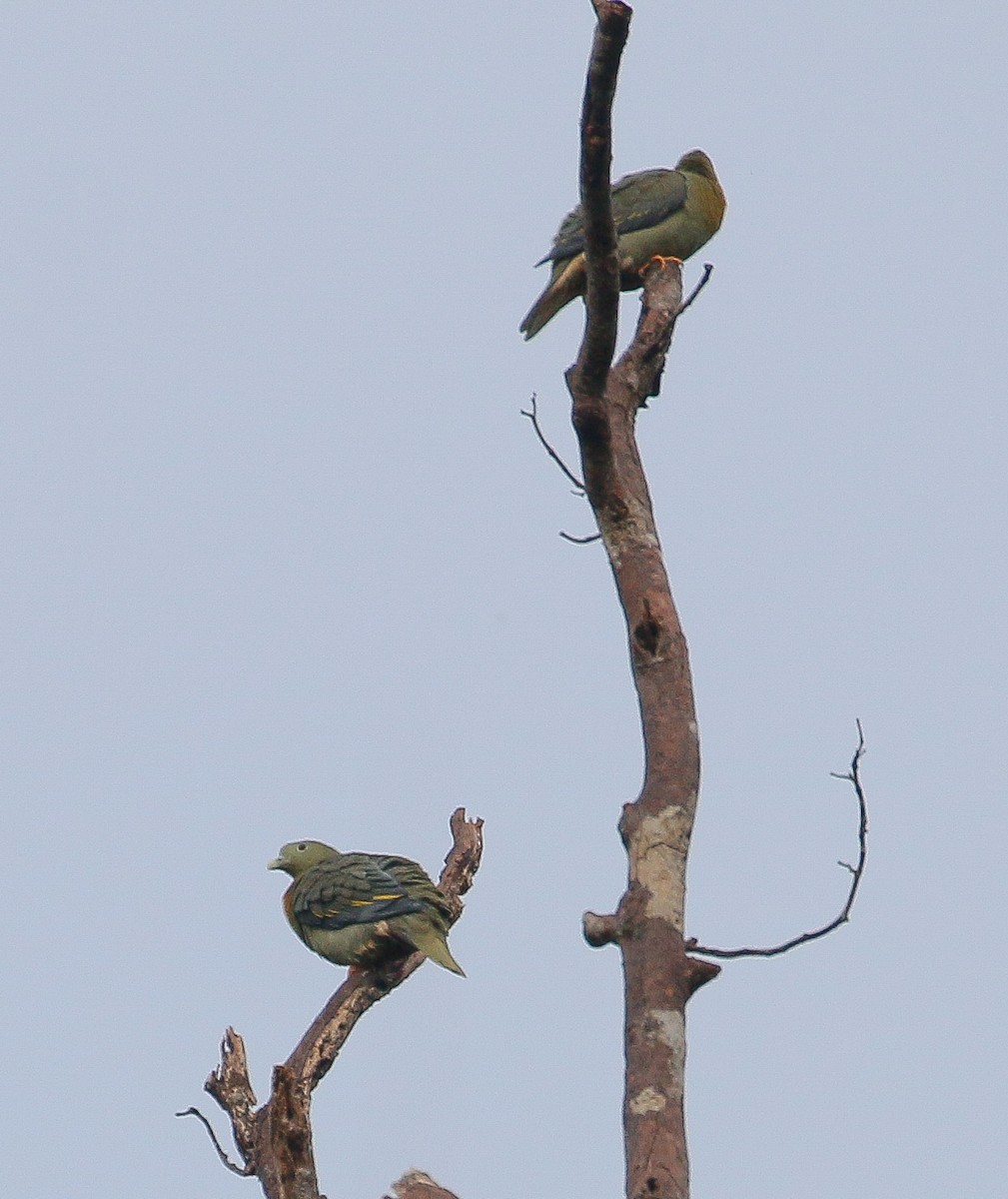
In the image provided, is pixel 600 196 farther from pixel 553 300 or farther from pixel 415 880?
pixel 415 880

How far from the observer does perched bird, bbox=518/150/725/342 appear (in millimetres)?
6398

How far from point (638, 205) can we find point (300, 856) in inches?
131

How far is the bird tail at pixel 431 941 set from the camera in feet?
20.5

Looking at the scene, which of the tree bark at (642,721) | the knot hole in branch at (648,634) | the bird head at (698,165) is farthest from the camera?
the bird head at (698,165)

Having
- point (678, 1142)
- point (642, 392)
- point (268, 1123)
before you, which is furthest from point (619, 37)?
point (268, 1123)

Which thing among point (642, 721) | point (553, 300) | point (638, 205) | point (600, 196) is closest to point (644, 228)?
point (638, 205)

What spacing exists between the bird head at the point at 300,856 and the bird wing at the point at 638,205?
9.50ft

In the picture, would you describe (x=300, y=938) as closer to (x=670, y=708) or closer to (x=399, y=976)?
(x=399, y=976)

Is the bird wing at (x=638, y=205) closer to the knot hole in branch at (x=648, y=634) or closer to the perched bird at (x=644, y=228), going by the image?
the perched bird at (x=644, y=228)

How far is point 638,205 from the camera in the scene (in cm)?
701

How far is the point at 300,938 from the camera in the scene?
716 cm

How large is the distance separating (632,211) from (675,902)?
4.60 metres

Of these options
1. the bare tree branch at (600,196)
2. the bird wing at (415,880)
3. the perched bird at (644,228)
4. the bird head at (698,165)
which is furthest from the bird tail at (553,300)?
the bare tree branch at (600,196)

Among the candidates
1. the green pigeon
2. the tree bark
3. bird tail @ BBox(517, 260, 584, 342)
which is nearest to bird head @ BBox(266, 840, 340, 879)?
the green pigeon
